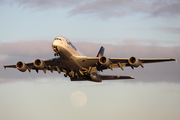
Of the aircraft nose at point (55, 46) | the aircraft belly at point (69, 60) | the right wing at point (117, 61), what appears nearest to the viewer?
the aircraft nose at point (55, 46)

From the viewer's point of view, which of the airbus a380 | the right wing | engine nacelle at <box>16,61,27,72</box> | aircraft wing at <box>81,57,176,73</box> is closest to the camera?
the airbus a380

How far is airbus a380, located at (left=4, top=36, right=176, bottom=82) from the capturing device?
51.4 meters

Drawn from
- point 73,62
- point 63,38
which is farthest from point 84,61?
point 63,38

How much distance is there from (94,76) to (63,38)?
12180mm

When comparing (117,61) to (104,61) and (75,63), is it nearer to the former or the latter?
(104,61)

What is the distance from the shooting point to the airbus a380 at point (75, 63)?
51438 millimetres

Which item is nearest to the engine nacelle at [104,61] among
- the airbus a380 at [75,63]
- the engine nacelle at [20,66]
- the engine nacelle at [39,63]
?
the airbus a380 at [75,63]

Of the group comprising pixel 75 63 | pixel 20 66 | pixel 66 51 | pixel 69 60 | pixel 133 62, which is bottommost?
pixel 133 62

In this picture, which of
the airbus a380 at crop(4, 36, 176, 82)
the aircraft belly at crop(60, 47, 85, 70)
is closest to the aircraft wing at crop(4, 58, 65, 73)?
the airbus a380 at crop(4, 36, 176, 82)

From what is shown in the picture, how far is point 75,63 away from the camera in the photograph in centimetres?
5359

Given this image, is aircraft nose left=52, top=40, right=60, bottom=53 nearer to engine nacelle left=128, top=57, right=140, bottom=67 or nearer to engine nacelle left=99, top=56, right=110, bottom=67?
engine nacelle left=99, top=56, right=110, bottom=67

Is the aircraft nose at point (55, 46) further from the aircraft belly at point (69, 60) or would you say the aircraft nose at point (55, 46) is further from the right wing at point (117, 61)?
the right wing at point (117, 61)

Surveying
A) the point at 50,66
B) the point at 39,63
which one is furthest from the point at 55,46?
the point at 50,66

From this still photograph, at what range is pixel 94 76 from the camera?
199ft
